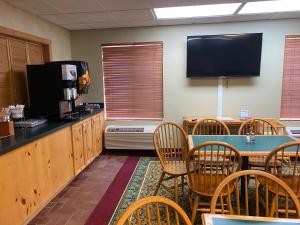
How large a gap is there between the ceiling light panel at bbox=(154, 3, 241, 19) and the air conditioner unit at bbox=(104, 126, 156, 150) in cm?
194

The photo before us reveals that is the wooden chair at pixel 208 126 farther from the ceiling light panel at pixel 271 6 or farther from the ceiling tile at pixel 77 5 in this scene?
the ceiling tile at pixel 77 5

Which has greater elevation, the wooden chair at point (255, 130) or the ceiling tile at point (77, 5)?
the ceiling tile at point (77, 5)

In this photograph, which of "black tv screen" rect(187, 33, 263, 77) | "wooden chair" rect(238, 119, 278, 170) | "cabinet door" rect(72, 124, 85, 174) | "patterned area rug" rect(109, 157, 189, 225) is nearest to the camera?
"patterned area rug" rect(109, 157, 189, 225)

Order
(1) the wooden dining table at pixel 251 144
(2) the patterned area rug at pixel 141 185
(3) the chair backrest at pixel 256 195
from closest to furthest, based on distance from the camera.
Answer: (3) the chair backrest at pixel 256 195 < (1) the wooden dining table at pixel 251 144 < (2) the patterned area rug at pixel 141 185

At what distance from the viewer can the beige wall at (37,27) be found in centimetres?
273

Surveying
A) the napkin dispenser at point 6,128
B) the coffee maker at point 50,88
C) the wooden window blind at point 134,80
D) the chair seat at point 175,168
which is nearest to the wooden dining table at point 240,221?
the chair seat at point 175,168

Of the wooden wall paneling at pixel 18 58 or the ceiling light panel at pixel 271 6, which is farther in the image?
the ceiling light panel at pixel 271 6

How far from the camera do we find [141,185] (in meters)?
3.08

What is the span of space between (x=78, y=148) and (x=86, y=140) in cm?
29

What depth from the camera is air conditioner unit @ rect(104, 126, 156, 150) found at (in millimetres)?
4172

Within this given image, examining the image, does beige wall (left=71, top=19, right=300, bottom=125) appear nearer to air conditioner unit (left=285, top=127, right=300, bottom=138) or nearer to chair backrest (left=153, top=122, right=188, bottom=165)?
Result: air conditioner unit (left=285, top=127, right=300, bottom=138)

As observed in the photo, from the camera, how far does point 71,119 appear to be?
3100mm

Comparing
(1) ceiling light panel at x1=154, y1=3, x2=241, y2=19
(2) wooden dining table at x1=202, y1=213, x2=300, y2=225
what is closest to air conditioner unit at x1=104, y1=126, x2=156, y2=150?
(1) ceiling light panel at x1=154, y1=3, x2=241, y2=19

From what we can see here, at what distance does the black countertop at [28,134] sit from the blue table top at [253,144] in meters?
1.57
